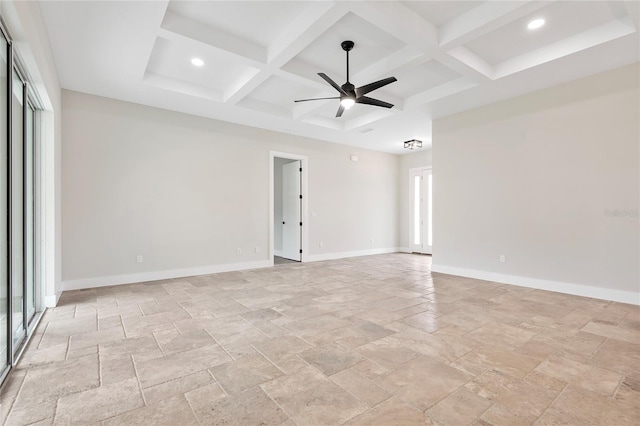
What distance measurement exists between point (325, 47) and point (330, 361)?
3458mm

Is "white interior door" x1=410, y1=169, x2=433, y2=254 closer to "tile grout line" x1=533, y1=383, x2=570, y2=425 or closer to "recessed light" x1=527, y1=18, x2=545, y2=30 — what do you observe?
"recessed light" x1=527, y1=18, x2=545, y2=30

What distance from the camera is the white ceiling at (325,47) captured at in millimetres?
3006

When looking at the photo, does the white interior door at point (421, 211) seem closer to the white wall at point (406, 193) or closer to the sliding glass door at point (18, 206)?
the white wall at point (406, 193)

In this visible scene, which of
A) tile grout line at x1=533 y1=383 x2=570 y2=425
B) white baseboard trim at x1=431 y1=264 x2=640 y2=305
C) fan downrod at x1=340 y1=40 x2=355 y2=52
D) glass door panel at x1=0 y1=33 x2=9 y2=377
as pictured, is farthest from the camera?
white baseboard trim at x1=431 y1=264 x2=640 y2=305

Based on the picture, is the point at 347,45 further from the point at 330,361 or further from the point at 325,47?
the point at 330,361

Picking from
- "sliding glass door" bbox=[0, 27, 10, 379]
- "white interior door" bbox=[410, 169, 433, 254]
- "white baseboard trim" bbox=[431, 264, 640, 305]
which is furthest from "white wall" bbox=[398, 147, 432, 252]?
"sliding glass door" bbox=[0, 27, 10, 379]

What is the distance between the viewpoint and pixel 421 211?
29.7 ft

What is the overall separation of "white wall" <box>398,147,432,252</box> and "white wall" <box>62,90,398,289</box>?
3041 millimetres

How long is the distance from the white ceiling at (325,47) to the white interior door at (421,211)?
3.73 metres

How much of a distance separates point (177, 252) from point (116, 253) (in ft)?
3.02

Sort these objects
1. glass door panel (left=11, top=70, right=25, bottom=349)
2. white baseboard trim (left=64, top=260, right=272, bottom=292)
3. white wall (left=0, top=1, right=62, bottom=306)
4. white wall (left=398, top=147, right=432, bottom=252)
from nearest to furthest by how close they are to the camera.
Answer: glass door panel (left=11, top=70, right=25, bottom=349), white wall (left=0, top=1, right=62, bottom=306), white baseboard trim (left=64, top=260, right=272, bottom=292), white wall (left=398, top=147, right=432, bottom=252)

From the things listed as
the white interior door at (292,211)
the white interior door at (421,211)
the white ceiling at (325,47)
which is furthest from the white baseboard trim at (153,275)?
the white interior door at (421,211)

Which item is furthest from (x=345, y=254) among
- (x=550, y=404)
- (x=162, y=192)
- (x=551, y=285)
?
(x=550, y=404)

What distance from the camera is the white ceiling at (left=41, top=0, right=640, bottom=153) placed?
9.86 feet
